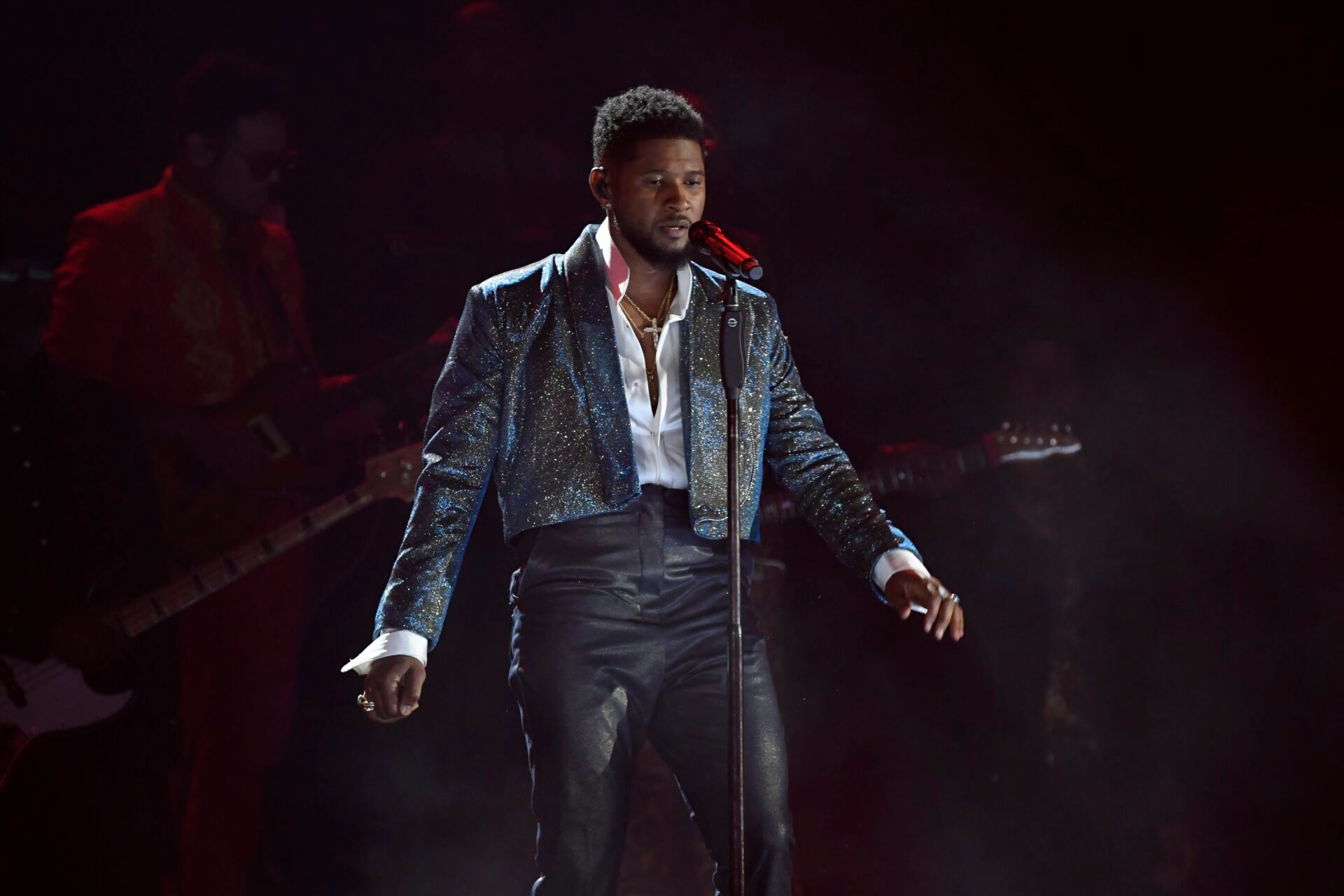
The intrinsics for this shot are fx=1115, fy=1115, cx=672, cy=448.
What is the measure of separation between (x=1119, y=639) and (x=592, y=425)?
282cm

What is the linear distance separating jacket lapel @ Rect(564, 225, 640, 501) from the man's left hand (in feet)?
1.84

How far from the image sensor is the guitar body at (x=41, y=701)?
365 cm

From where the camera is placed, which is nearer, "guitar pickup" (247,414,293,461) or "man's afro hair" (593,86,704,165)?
"man's afro hair" (593,86,704,165)

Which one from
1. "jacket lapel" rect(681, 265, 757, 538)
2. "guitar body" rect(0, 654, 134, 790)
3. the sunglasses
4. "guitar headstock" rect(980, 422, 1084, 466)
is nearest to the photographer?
"jacket lapel" rect(681, 265, 757, 538)

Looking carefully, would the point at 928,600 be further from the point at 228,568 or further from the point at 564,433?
the point at 228,568

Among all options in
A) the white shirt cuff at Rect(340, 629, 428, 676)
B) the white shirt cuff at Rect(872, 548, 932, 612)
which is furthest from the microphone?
the white shirt cuff at Rect(340, 629, 428, 676)

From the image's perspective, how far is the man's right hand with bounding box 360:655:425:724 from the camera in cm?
205

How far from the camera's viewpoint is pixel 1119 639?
4.29 meters

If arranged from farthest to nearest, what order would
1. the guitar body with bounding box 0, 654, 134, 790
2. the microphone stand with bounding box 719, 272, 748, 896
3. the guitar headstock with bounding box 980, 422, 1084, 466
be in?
the guitar headstock with bounding box 980, 422, 1084, 466 → the guitar body with bounding box 0, 654, 134, 790 → the microphone stand with bounding box 719, 272, 748, 896

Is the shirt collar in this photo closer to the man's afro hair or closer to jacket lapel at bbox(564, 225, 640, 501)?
jacket lapel at bbox(564, 225, 640, 501)

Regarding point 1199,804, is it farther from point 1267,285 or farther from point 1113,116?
point 1113,116

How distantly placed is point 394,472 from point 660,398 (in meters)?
1.70

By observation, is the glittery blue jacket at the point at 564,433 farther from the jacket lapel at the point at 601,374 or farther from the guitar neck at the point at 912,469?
the guitar neck at the point at 912,469

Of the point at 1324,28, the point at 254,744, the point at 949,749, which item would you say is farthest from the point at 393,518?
the point at 1324,28
